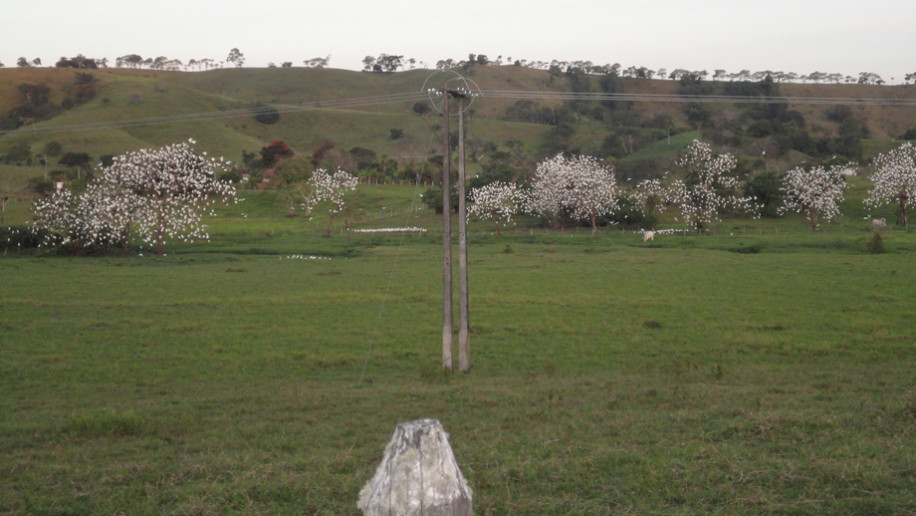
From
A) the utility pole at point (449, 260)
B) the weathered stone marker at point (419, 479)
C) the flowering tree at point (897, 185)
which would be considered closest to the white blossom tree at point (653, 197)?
the flowering tree at point (897, 185)

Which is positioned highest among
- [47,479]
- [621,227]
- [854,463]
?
[854,463]

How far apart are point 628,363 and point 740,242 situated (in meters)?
31.7

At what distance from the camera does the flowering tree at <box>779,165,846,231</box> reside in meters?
62.1

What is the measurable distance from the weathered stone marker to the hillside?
274 feet

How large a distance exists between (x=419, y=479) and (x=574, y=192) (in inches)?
2420

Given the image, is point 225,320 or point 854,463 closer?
point 854,463

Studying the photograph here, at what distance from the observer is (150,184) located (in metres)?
50.5

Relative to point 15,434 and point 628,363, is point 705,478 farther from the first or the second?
point 628,363

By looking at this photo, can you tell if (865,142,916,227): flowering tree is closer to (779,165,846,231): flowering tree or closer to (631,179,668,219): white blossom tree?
(779,165,846,231): flowering tree

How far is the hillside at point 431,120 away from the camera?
339ft

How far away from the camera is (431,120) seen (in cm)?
9369

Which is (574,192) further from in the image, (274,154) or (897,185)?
(274,154)

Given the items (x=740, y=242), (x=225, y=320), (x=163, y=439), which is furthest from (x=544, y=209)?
(x=163, y=439)

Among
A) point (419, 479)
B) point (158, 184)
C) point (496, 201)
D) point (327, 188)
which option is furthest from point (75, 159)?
point (419, 479)
